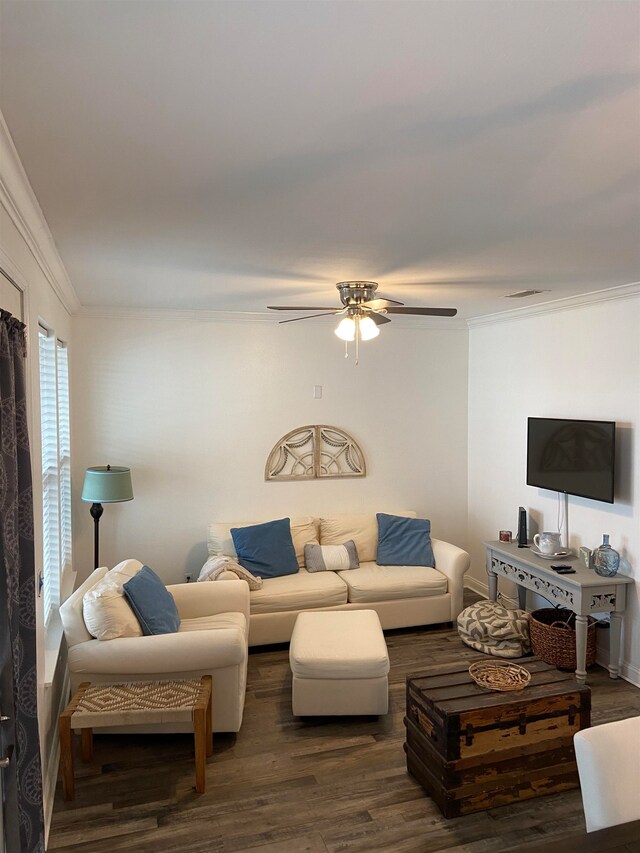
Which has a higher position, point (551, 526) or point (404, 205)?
point (404, 205)

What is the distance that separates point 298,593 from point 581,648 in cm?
204

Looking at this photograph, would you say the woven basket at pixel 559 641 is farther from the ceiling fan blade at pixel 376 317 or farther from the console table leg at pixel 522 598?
the ceiling fan blade at pixel 376 317

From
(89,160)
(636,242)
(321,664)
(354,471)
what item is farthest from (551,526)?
(89,160)

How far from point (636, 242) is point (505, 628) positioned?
2928mm

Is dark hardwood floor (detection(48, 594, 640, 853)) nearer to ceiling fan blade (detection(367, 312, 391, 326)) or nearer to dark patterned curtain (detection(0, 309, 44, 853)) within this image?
dark patterned curtain (detection(0, 309, 44, 853))

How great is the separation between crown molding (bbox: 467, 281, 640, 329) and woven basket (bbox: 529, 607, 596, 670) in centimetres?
223

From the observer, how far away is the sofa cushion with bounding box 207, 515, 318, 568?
524 cm

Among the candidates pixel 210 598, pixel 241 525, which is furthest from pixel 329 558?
pixel 210 598

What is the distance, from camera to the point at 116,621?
3348 mm

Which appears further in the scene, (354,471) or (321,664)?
(354,471)

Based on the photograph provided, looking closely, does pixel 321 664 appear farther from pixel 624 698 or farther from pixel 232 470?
pixel 232 470

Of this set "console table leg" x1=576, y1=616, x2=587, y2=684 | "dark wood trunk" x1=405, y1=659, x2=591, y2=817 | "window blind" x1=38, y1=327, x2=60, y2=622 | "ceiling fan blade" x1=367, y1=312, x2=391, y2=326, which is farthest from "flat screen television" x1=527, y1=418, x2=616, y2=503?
"window blind" x1=38, y1=327, x2=60, y2=622

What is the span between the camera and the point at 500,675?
10.5ft

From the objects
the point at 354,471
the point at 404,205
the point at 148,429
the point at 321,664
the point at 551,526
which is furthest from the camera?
the point at 354,471
